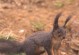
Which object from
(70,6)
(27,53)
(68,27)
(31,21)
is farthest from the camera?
(70,6)

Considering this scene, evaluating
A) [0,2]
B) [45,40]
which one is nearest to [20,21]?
[0,2]

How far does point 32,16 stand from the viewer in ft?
29.4

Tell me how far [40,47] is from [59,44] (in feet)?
1.33

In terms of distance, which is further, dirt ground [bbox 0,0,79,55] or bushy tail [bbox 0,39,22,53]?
dirt ground [bbox 0,0,79,55]

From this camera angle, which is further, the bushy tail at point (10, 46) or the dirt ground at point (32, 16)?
the dirt ground at point (32, 16)

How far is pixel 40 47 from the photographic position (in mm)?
7348

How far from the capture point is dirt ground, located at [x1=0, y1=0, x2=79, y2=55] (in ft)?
27.2

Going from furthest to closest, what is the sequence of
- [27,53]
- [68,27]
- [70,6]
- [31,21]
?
1. [70,6]
2. [31,21]
3. [68,27]
4. [27,53]

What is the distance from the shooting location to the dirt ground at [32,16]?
8.29 m

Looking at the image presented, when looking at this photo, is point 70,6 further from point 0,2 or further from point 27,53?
point 27,53

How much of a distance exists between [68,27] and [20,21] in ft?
4.20

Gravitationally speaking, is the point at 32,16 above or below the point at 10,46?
below

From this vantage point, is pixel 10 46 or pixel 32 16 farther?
pixel 32 16

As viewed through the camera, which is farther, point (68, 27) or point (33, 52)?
point (68, 27)
